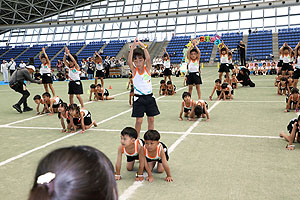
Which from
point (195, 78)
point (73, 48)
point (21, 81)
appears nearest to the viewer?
point (195, 78)

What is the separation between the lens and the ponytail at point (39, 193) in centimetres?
87

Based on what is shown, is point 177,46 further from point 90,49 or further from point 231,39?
point 90,49

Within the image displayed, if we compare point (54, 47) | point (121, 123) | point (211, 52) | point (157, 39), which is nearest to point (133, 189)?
point (121, 123)

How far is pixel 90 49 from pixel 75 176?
45.2 meters

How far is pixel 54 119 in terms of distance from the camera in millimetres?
8664

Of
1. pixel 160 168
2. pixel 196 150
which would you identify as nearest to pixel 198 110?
pixel 196 150

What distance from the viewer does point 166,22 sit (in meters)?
43.7

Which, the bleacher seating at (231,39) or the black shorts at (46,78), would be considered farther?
the bleacher seating at (231,39)

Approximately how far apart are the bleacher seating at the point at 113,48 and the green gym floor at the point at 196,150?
33.2 m

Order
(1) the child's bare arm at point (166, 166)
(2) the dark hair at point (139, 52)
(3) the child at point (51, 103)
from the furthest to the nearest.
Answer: (3) the child at point (51, 103) → (2) the dark hair at point (139, 52) → (1) the child's bare arm at point (166, 166)

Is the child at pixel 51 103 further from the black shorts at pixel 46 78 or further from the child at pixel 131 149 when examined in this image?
the child at pixel 131 149

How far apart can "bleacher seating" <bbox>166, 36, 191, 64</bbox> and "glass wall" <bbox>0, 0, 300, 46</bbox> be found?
4.42 feet

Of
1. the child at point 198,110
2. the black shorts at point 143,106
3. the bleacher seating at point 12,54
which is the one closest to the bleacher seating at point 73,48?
the bleacher seating at point 12,54

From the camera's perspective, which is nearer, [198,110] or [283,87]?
[198,110]
